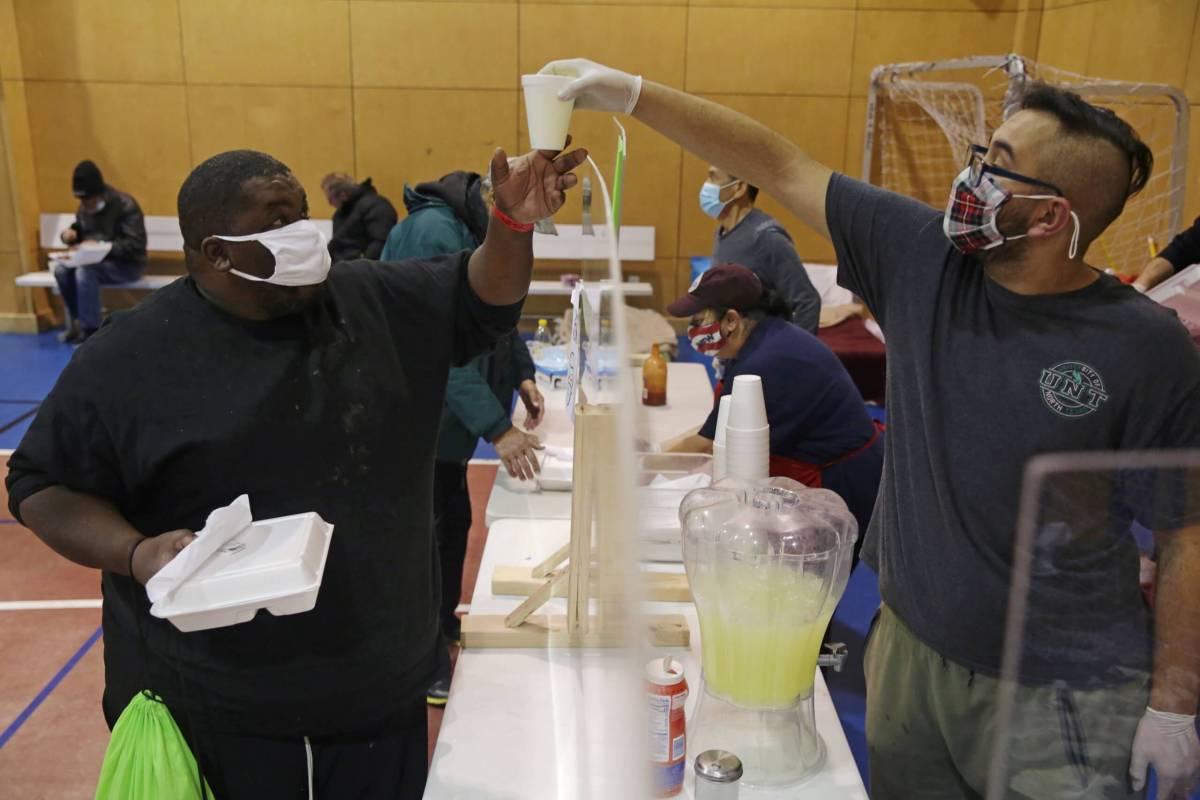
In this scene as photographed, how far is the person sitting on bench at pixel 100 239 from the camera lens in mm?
7746

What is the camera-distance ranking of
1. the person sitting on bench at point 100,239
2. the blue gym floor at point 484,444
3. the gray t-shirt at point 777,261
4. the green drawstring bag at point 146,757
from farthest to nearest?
the person sitting on bench at point 100,239 < the gray t-shirt at point 777,261 < the blue gym floor at point 484,444 < the green drawstring bag at point 146,757

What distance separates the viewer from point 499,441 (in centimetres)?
266

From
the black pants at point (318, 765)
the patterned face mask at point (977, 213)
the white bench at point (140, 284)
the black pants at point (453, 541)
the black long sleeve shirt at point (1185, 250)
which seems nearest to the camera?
the patterned face mask at point (977, 213)

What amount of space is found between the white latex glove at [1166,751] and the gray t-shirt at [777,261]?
290cm

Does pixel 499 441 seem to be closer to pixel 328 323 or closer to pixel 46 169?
pixel 328 323

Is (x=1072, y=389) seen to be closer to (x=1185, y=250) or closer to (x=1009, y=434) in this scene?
(x=1009, y=434)

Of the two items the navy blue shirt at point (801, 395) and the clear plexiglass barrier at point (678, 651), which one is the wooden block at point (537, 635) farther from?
the navy blue shirt at point (801, 395)

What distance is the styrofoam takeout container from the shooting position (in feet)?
4.24

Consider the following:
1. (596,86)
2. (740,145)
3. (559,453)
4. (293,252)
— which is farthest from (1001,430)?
(559,453)

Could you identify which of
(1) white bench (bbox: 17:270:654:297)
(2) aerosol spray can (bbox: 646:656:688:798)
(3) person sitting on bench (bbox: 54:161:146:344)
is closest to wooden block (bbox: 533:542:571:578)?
(2) aerosol spray can (bbox: 646:656:688:798)

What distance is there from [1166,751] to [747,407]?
819mm

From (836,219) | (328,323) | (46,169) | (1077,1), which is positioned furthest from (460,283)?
(46,169)

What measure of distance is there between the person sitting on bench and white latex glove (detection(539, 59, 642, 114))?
7430 millimetres

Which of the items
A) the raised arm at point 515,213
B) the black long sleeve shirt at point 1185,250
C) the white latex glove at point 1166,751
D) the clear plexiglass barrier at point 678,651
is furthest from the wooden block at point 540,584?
the black long sleeve shirt at point 1185,250
